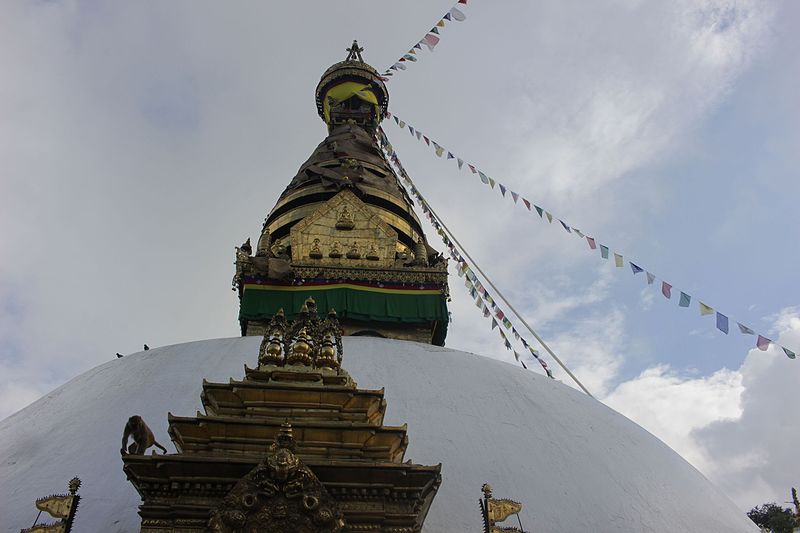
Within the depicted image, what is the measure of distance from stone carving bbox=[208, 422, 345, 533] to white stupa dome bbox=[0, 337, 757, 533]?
5.08ft

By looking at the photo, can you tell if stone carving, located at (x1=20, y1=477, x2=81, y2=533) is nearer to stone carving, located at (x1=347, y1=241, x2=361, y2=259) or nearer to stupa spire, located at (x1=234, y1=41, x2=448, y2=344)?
stupa spire, located at (x1=234, y1=41, x2=448, y2=344)

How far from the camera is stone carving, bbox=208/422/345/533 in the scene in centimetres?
307

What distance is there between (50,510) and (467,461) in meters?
3.06

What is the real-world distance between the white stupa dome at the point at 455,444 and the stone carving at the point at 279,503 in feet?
5.08

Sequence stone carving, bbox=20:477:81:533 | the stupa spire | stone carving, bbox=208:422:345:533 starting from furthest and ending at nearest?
the stupa spire → stone carving, bbox=20:477:81:533 → stone carving, bbox=208:422:345:533

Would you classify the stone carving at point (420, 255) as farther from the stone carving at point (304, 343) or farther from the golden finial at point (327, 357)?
the golden finial at point (327, 357)

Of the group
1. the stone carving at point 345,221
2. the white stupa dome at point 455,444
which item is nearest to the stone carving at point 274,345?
the white stupa dome at point 455,444

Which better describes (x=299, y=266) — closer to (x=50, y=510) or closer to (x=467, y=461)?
(x=467, y=461)

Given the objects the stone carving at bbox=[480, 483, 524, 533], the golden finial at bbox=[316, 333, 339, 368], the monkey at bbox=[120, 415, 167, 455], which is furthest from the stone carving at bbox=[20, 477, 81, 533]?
the stone carving at bbox=[480, 483, 524, 533]

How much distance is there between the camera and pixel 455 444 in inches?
211

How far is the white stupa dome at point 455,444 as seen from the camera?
470 cm

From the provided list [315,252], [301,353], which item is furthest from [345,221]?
[301,353]

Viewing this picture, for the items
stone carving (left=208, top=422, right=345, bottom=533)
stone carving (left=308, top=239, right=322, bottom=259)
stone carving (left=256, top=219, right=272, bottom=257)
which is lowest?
stone carving (left=208, top=422, right=345, bottom=533)

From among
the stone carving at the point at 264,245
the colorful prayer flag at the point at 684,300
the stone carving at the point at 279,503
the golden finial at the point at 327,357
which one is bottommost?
the stone carving at the point at 279,503
